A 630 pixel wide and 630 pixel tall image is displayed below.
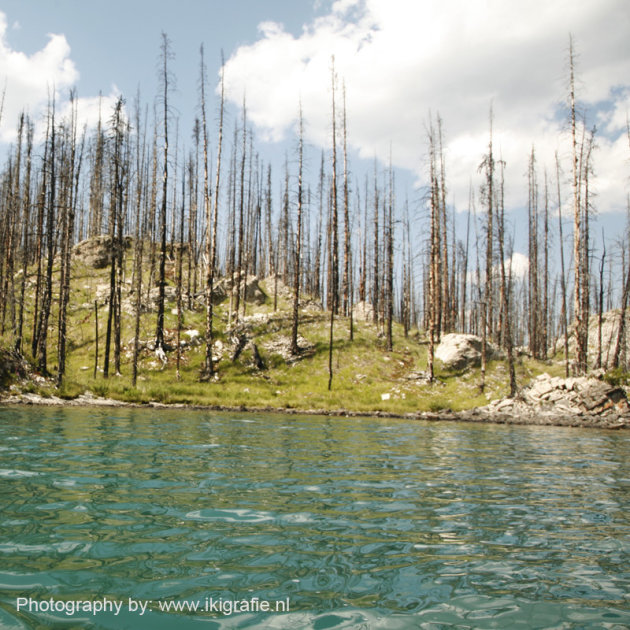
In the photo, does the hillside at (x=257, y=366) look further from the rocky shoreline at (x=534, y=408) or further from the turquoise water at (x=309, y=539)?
the turquoise water at (x=309, y=539)

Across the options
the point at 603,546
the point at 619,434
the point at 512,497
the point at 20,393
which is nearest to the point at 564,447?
the point at 619,434

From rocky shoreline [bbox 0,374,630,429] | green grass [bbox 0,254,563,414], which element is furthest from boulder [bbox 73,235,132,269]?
rocky shoreline [bbox 0,374,630,429]

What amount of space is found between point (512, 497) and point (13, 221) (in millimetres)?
29555

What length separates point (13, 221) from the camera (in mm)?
26234

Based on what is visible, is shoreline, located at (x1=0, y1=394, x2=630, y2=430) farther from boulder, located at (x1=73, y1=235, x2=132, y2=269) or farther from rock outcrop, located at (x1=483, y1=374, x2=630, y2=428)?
boulder, located at (x1=73, y1=235, x2=132, y2=269)

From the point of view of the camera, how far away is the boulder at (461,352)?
31000 mm

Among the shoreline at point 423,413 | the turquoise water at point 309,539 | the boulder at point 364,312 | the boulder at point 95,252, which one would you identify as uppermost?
the boulder at point 95,252

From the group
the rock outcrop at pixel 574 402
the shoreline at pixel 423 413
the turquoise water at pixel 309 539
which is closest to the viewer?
the turquoise water at pixel 309 539

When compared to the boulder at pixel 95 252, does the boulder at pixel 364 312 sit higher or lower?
lower

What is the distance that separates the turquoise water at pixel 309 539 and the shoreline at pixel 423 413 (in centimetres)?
1247

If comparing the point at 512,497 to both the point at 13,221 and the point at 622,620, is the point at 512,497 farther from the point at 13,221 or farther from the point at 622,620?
the point at 13,221

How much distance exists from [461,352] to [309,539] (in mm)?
28751

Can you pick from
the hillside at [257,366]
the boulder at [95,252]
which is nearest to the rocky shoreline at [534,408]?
the hillside at [257,366]

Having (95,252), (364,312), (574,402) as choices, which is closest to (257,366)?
(364,312)
